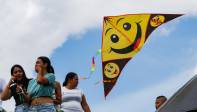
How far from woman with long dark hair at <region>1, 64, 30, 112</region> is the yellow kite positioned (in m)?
5.07

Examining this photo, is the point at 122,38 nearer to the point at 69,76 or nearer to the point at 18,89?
the point at 69,76

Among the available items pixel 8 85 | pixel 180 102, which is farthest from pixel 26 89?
pixel 180 102

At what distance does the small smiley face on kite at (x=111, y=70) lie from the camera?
→ 11.6 m

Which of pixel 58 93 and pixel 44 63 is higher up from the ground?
pixel 44 63

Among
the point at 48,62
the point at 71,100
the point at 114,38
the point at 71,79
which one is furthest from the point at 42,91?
the point at 114,38

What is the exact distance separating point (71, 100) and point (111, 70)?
461 centimetres

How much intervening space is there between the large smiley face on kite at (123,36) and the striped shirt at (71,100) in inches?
182

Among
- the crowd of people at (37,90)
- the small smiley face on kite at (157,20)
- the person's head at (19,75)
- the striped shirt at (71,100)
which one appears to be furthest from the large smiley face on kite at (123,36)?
the person's head at (19,75)

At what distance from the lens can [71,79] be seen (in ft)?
24.3

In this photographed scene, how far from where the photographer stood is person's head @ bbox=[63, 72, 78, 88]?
7391 mm

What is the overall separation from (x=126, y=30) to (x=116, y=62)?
100 centimetres

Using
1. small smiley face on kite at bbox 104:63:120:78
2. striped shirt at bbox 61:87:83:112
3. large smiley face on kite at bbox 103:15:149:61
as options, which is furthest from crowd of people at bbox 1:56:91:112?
large smiley face on kite at bbox 103:15:149:61

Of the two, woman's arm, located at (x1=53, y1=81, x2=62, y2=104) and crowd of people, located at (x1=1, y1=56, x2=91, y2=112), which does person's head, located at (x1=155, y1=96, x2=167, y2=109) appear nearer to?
crowd of people, located at (x1=1, y1=56, x2=91, y2=112)

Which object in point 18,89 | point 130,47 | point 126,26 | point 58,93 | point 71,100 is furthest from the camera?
point 126,26
